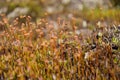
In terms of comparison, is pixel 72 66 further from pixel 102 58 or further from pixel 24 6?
pixel 24 6

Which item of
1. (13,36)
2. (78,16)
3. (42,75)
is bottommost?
(78,16)

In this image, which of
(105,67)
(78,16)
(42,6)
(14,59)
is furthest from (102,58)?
(42,6)

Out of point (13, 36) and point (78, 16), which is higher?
point (13, 36)

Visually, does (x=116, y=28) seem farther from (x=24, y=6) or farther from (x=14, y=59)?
(x=24, y=6)

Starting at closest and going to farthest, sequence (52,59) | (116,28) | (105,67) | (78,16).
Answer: (105,67), (52,59), (116,28), (78,16)

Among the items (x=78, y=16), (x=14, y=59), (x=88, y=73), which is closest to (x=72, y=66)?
(x=88, y=73)

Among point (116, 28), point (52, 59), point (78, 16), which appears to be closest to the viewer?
point (52, 59)

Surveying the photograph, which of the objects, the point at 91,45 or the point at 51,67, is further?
the point at 91,45

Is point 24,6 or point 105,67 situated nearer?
point 105,67

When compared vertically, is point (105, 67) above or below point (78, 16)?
above
